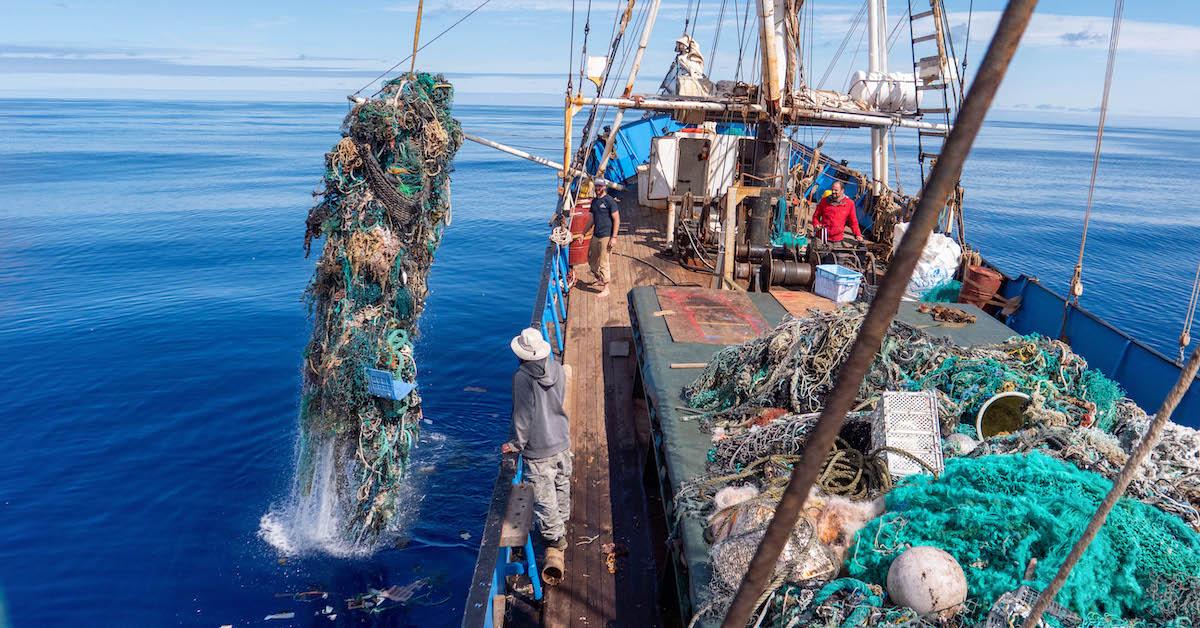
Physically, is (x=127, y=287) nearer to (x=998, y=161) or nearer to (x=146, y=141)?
(x=146, y=141)

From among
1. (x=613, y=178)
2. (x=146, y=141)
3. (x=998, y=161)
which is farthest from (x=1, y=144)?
(x=998, y=161)

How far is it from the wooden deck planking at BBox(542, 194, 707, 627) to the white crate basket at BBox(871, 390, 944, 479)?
203 centimetres

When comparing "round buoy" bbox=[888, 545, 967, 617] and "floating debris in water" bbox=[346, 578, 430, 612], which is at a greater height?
"round buoy" bbox=[888, 545, 967, 617]

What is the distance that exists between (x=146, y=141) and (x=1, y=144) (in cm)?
1059

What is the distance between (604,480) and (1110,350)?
635 centimetres

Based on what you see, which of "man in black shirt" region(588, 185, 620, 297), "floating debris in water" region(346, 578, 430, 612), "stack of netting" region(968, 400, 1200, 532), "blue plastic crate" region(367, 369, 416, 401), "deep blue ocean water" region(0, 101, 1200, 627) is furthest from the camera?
"man in black shirt" region(588, 185, 620, 297)

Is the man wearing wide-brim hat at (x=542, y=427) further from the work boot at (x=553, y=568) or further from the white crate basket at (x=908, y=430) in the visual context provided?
the white crate basket at (x=908, y=430)

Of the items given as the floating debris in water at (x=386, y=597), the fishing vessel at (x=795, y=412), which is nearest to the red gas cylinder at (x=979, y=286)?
the fishing vessel at (x=795, y=412)

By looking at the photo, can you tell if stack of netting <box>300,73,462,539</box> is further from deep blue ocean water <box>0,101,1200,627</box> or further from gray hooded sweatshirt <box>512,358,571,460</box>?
deep blue ocean water <box>0,101,1200,627</box>

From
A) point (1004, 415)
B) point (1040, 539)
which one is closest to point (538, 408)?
point (1040, 539)

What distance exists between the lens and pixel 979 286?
1003cm

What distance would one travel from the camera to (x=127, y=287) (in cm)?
2080

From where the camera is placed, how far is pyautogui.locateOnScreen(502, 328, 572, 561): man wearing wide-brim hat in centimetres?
499

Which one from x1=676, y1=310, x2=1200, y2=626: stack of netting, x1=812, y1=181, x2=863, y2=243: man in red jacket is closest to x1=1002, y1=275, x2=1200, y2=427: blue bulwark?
x1=676, y1=310, x2=1200, y2=626: stack of netting
